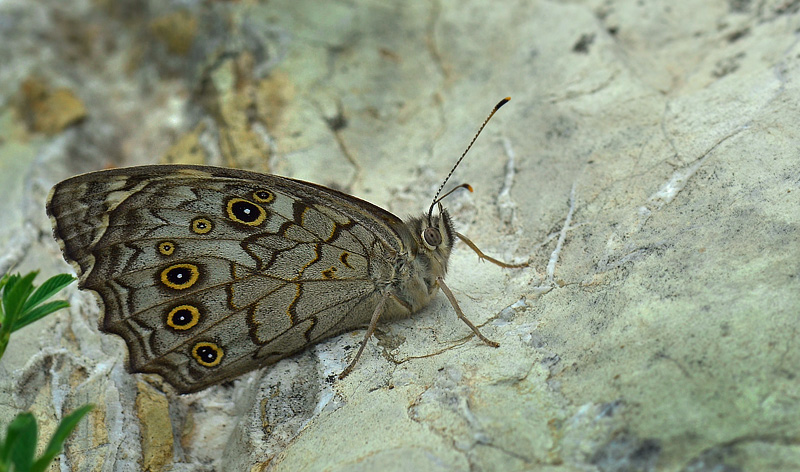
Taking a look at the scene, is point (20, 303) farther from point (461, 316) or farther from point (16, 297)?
point (461, 316)

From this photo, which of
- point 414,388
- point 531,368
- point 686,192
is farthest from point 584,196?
point 414,388

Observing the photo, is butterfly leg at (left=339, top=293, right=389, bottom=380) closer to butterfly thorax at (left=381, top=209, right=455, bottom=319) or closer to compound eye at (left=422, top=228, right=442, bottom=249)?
butterfly thorax at (left=381, top=209, right=455, bottom=319)

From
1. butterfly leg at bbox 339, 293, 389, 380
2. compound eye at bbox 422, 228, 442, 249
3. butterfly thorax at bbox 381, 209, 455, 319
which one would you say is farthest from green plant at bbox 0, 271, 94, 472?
compound eye at bbox 422, 228, 442, 249

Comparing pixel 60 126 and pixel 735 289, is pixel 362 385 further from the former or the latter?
pixel 60 126

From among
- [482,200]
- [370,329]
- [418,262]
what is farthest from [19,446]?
[482,200]

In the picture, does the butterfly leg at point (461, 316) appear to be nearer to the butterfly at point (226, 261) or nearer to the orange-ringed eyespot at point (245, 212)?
the butterfly at point (226, 261)

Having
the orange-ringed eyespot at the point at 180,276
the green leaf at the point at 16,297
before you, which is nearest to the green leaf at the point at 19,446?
the green leaf at the point at 16,297
